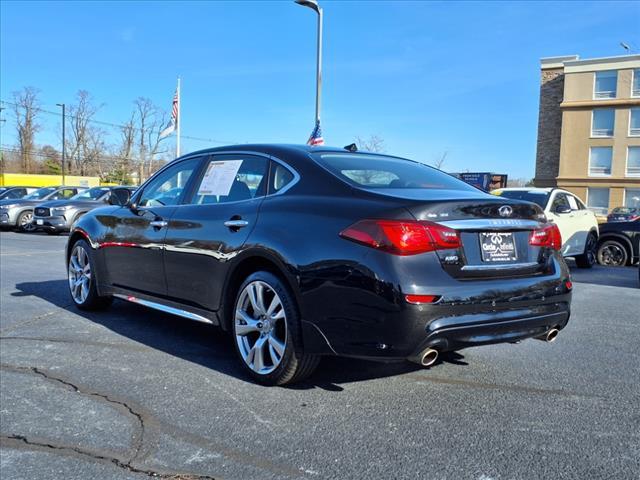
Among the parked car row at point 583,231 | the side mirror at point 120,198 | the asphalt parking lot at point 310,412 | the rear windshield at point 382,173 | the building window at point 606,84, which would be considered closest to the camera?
the asphalt parking lot at point 310,412

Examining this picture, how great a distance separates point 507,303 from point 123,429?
2301mm

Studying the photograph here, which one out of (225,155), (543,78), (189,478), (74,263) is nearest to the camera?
(189,478)

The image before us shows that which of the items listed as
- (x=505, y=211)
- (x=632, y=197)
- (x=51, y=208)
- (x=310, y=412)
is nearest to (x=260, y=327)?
(x=310, y=412)

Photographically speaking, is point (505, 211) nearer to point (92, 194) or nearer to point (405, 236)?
point (405, 236)

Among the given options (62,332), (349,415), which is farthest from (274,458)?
(62,332)

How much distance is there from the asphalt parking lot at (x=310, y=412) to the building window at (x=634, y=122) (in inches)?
1803

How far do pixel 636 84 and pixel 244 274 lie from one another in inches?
1935

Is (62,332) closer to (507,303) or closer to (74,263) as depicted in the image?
(74,263)

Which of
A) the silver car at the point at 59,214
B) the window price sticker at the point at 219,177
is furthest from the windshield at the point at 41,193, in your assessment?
the window price sticker at the point at 219,177

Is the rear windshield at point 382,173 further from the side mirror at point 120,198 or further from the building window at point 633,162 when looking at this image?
the building window at point 633,162

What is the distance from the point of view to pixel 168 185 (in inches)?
205

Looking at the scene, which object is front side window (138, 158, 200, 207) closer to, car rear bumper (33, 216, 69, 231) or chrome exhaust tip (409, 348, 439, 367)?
chrome exhaust tip (409, 348, 439, 367)

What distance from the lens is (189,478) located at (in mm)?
A: 2637

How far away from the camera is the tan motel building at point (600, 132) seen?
44562 mm
